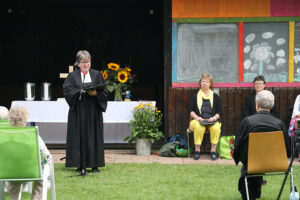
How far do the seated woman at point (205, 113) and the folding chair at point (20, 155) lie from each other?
432 centimetres

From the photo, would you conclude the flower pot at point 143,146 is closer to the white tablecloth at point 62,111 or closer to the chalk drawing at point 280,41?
the white tablecloth at point 62,111

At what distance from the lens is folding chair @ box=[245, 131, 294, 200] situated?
5000mm

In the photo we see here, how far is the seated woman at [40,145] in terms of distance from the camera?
4.95 m

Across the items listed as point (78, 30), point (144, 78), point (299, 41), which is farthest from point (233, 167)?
point (78, 30)

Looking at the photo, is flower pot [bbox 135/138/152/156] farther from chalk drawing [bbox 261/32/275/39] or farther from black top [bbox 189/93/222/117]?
chalk drawing [bbox 261/32/275/39]

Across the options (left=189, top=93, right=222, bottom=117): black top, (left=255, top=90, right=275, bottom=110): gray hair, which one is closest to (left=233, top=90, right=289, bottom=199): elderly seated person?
(left=255, top=90, right=275, bottom=110): gray hair

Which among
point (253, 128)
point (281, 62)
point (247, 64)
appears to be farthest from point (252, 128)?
point (281, 62)

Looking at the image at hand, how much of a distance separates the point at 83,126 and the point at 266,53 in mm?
3784

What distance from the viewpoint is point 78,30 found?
12.9 metres

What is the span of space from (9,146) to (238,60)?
221 inches

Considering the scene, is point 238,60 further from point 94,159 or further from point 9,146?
point 9,146

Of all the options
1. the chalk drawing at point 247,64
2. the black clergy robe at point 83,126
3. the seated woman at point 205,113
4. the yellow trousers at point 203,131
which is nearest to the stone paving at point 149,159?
the seated woman at point 205,113

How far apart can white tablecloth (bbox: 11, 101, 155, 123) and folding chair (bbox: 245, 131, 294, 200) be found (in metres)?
4.30

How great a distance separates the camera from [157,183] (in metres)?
6.75
